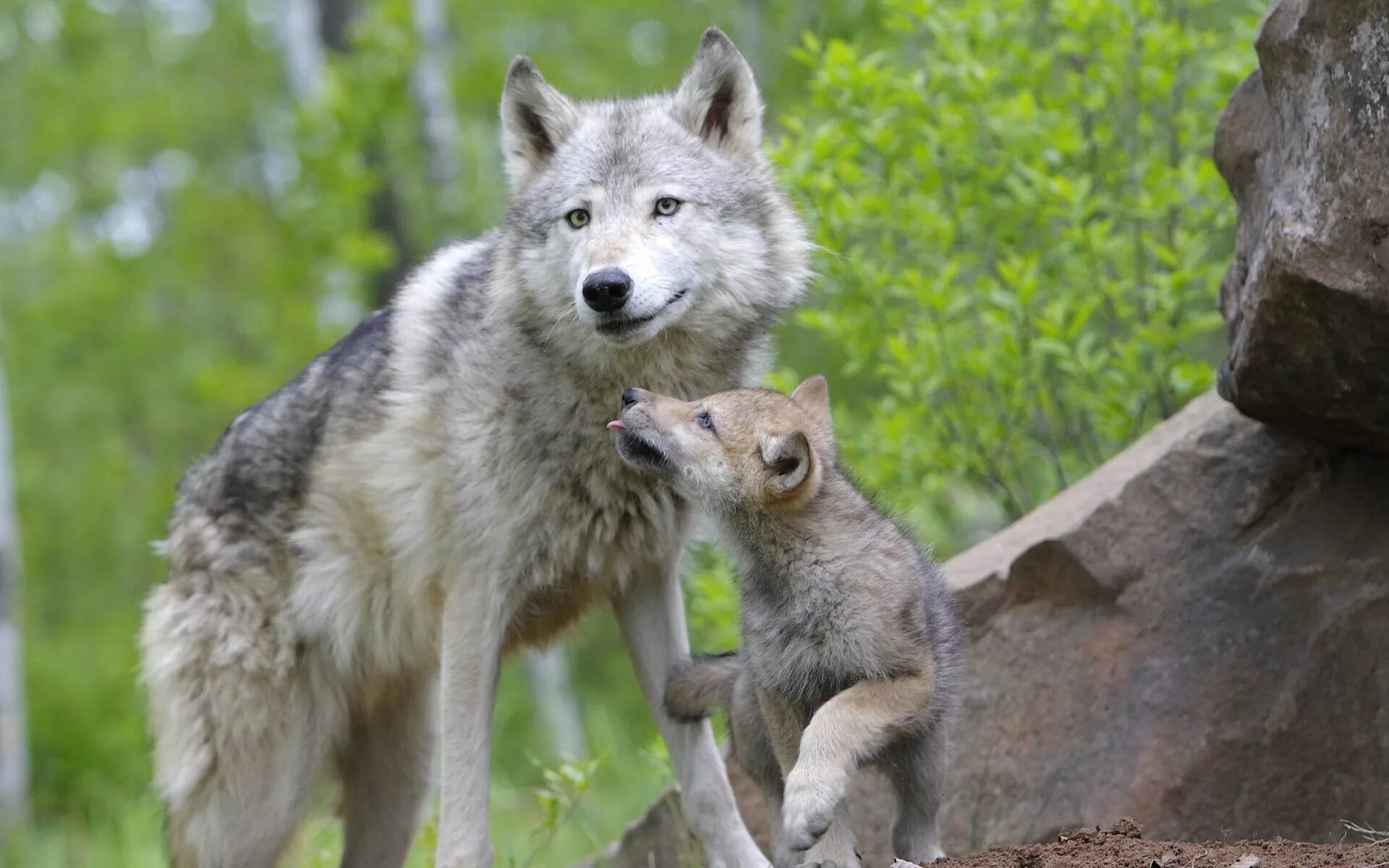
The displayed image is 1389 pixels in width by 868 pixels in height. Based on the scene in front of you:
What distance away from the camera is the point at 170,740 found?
564cm

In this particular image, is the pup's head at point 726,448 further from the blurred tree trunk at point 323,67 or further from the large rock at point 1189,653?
the blurred tree trunk at point 323,67

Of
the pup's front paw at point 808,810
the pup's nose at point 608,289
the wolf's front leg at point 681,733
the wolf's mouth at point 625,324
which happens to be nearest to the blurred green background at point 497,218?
the wolf's front leg at point 681,733

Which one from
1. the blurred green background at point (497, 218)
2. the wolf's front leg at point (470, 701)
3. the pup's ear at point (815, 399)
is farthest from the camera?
the blurred green background at point (497, 218)

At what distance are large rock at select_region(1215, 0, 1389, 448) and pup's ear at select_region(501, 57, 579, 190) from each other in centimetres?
242

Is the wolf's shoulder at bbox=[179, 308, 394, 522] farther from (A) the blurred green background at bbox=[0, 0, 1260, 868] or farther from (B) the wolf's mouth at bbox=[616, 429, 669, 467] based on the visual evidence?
(B) the wolf's mouth at bbox=[616, 429, 669, 467]

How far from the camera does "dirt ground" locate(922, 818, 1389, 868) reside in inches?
139

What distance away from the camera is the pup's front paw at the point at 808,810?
11.9 feet

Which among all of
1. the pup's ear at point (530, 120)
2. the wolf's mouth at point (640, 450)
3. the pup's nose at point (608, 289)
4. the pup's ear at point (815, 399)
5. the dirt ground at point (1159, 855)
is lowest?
the dirt ground at point (1159, 855)

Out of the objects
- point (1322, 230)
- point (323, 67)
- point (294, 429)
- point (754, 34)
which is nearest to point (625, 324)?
point (294, 429)

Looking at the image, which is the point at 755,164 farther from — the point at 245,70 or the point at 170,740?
the point at 245,70

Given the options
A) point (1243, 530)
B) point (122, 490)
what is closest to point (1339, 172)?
point (1243, 530)

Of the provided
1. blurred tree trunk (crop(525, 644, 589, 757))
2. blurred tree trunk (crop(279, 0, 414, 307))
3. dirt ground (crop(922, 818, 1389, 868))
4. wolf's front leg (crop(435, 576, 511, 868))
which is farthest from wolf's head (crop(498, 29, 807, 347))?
blurred tree trunk (crop(525, 644, 589, 757))

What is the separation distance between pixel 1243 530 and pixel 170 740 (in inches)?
166

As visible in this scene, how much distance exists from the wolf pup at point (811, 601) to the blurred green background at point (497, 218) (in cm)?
136
